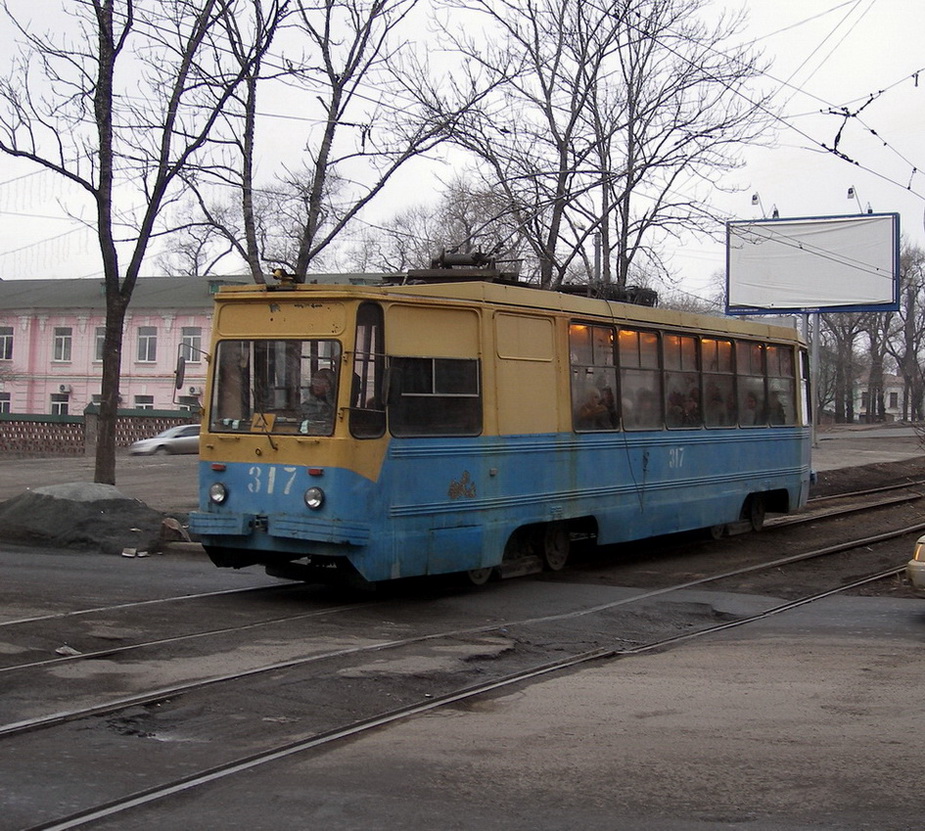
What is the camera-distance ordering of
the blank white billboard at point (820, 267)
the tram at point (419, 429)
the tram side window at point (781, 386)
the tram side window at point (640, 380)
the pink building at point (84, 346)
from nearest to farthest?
1. the tram at point (419, 429)
2. the tram side window at point (640, 380)
3. the tram side window at point (781, 386)
4. the blank white billboard at point (820, 267)
5. the pink building at point (84, 346)

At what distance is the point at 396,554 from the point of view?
10648 millimetres

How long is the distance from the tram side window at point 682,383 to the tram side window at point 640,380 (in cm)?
24

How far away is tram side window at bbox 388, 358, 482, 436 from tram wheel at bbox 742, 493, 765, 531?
23.9 feet

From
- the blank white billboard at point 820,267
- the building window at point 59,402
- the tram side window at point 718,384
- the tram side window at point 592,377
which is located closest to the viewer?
the tram side window at point 592,377

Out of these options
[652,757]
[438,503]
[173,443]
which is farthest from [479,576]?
[173,443]

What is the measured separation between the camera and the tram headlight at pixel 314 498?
10461mm

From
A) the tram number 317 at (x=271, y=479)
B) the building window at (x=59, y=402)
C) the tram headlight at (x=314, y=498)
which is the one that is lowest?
the tram headlight at (x=314, y=498)

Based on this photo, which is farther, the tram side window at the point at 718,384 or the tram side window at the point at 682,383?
the tram side window at the point at 718,384

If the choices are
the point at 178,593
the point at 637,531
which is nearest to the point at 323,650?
the point at 178,593

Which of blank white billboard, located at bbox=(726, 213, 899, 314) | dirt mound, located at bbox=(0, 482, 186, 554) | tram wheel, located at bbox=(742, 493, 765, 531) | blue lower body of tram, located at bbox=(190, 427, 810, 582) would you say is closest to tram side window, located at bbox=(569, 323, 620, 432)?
blue lower body of tram, located at bbox=(190, 427, 810, 582)

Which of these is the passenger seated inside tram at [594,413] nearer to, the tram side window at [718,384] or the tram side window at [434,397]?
the tram side window at [434,397]

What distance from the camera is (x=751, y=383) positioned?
16719 mm

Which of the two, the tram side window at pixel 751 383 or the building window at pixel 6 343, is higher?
the building window at pixel 6 343

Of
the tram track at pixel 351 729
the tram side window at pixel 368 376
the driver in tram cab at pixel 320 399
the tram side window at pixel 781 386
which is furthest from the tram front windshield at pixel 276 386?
the tram side window at pixel 781 386
